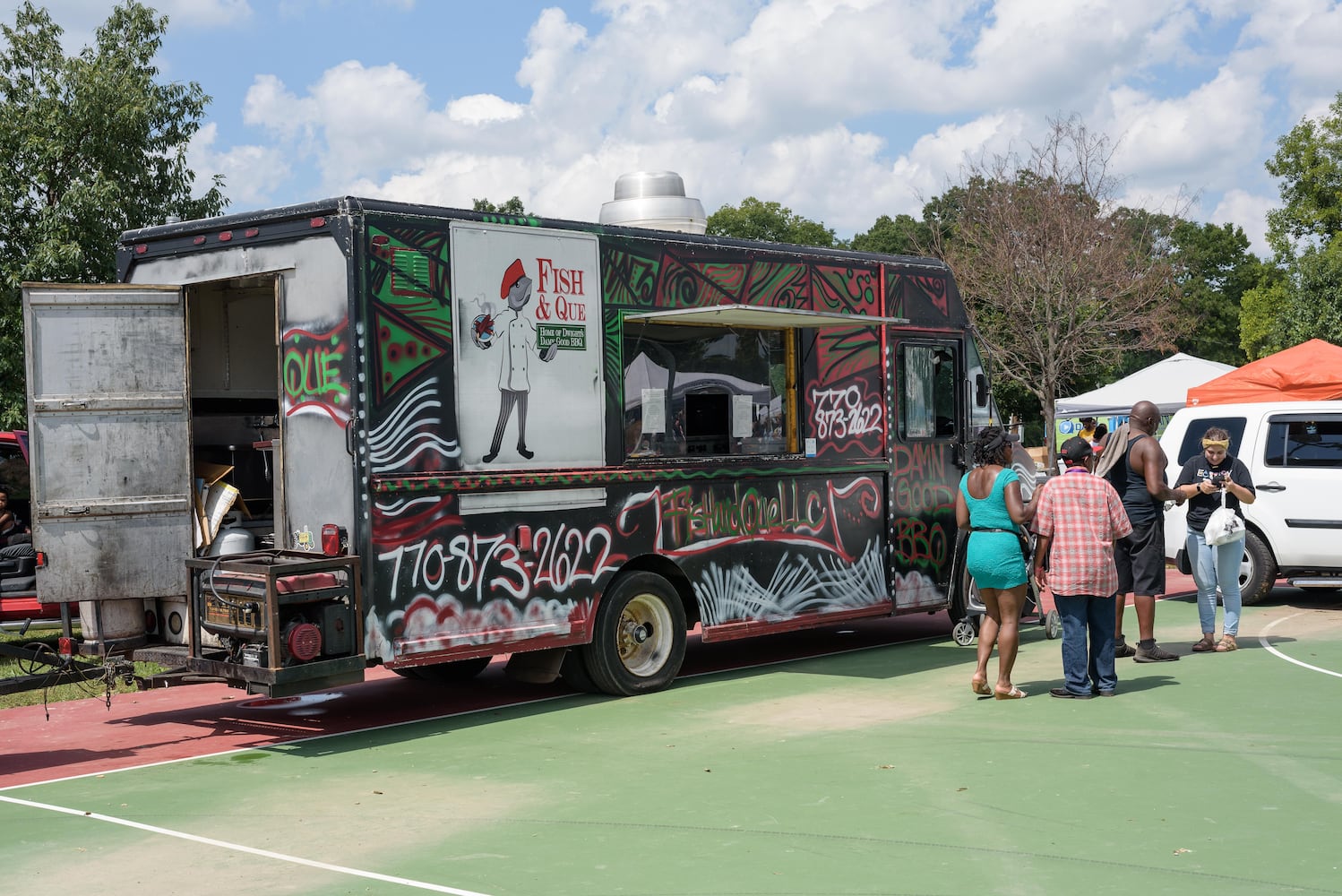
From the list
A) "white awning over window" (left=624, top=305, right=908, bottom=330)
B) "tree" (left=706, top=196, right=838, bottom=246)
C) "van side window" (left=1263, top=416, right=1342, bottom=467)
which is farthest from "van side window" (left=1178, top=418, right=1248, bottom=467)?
"tree" (left=706, top=196, right=838, bottom=246)

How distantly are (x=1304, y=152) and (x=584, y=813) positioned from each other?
4981 centimetres

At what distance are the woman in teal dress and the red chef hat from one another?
10.4 feet

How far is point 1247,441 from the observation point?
14.5m

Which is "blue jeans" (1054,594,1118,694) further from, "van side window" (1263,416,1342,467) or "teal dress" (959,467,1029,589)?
"van side window" (1263,416,1342,467)

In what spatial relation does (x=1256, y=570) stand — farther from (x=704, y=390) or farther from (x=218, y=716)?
(x=218, y=716)

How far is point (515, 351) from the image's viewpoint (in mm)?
9188

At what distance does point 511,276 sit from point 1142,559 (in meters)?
5.20

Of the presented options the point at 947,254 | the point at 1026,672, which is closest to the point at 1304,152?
the point at 947,254

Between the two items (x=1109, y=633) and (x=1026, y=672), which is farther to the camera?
(x=1026, y=672)

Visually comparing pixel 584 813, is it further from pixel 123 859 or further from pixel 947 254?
pixel 947 254

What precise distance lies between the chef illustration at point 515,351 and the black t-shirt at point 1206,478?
5.53m

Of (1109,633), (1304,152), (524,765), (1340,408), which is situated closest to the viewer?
(524,765)

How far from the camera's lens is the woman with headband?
11.2 metres

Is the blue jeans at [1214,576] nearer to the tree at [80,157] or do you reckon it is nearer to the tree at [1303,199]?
the tree at [80,157]
